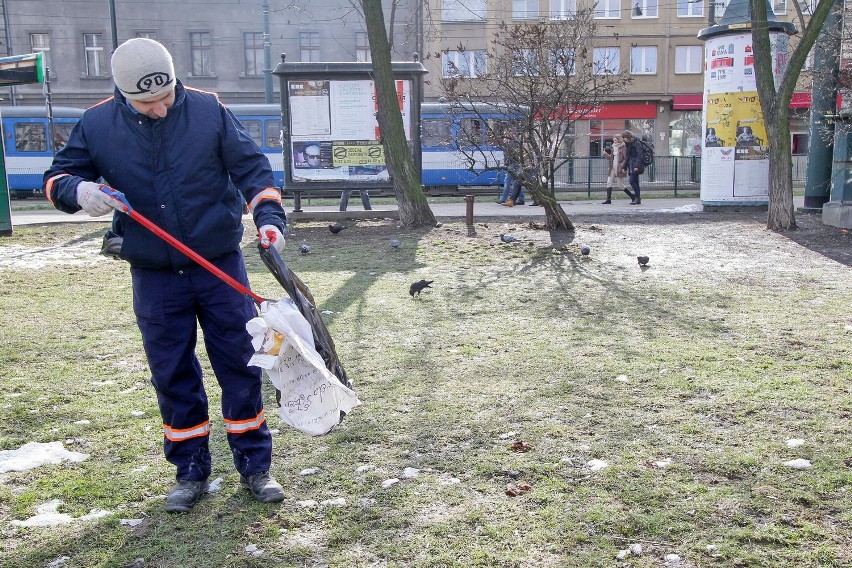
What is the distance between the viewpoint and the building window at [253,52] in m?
38.4

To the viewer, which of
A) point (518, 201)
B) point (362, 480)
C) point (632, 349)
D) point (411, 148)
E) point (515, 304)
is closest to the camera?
point (362, 480)

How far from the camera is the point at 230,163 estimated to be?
11.4 feet

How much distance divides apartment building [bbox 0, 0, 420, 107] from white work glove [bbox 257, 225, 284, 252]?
35.4 metres

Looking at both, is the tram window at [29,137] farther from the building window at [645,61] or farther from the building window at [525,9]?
the building window at [645,61]

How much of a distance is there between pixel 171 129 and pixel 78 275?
6857 millimetres

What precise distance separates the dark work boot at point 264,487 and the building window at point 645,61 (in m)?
40.1

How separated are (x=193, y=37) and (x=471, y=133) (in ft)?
94.6

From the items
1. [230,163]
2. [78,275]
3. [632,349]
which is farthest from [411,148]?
[230,163]

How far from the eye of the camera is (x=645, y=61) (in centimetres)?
4062

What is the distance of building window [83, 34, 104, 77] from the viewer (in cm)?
3788

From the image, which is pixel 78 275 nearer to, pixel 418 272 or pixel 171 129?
pixel 418 272

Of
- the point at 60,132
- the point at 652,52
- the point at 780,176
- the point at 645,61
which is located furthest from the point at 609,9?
the point at 780,176

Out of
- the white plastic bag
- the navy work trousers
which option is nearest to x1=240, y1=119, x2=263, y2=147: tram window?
the navy work trousers

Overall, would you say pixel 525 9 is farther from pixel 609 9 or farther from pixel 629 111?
pixel 629 111
